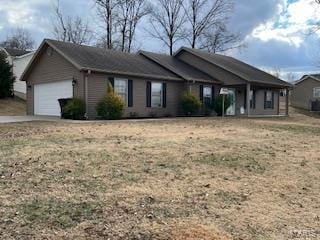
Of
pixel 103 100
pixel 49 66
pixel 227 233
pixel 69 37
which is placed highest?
pixel 69 37

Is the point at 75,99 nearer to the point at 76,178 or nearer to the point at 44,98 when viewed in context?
the point at 44,98

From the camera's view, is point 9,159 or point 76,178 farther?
point 9,159

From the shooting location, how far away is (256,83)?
93.1 ft

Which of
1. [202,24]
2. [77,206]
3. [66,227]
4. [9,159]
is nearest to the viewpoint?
[66,227]

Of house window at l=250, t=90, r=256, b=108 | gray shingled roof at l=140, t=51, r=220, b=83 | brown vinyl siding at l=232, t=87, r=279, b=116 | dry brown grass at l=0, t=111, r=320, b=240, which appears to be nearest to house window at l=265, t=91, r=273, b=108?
brown vinyl siding at l=232, t=87, r=279, b=116

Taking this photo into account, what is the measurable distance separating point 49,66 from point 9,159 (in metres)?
17.3

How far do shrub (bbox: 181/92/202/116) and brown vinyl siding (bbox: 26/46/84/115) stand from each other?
6.73m

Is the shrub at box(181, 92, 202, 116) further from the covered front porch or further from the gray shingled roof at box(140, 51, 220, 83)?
the covered front porch

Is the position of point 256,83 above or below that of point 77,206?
above

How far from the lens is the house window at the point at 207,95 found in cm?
2777

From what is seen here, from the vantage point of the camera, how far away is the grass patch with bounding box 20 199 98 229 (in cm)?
478

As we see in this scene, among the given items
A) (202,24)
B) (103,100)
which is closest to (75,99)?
(103,100)

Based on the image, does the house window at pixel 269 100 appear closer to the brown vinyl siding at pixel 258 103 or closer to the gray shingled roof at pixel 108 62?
the brown vinyl siding at pixel 258 103

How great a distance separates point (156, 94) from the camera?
24.9 meters
